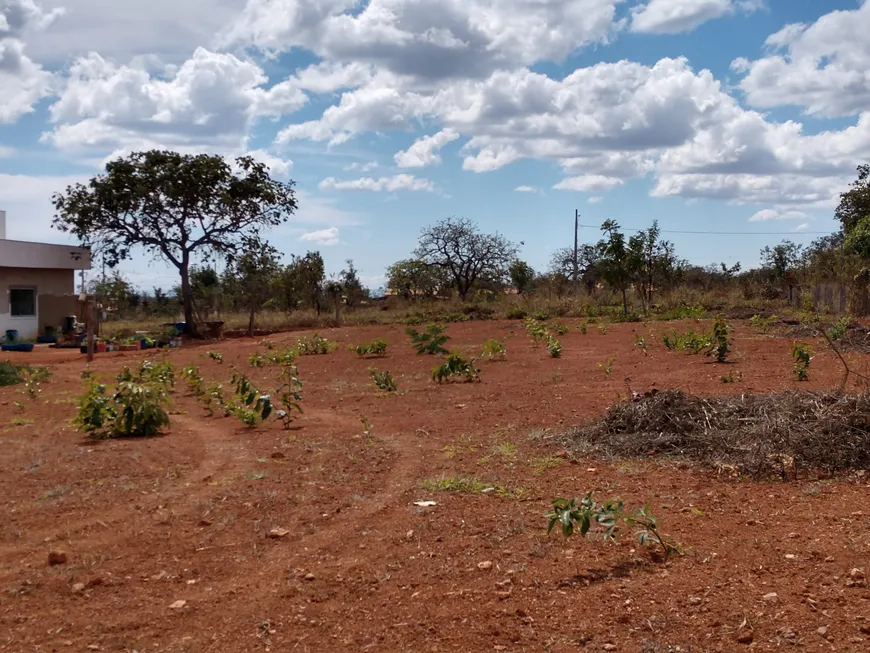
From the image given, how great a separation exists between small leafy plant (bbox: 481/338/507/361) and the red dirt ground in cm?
599

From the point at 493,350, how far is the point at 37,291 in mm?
18485

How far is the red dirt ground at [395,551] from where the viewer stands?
3.71m

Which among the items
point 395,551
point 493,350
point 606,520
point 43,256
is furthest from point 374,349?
point 43,256

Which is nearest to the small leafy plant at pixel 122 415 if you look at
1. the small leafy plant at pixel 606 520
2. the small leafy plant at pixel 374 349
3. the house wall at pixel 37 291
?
the small leafy plant at pixel 606 520

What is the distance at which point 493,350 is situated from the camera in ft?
49.2

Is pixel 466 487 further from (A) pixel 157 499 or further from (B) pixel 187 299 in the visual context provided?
(B) pixel 187 299

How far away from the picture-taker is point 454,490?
19.9 feet

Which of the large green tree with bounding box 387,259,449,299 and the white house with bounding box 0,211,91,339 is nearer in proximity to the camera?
the white house with bounding box 0,211,91,339

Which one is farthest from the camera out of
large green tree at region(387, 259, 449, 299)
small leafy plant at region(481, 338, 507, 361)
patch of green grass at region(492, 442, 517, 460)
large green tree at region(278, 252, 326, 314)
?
large green tree at region(387, 259, 449, 299)

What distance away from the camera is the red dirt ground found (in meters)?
3.71

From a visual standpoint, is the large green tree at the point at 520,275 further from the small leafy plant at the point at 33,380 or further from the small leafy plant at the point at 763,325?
the small leafy plant at the point at 33,380

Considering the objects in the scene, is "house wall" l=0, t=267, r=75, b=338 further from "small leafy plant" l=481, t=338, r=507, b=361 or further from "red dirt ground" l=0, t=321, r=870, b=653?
"red dirt ground" l=0, t=321, r=870, b=653

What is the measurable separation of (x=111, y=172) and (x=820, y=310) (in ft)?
73.7

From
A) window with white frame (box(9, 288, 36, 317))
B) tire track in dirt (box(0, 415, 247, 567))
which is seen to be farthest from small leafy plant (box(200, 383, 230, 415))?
window with white frame (box(9, 288, 36, 317))
